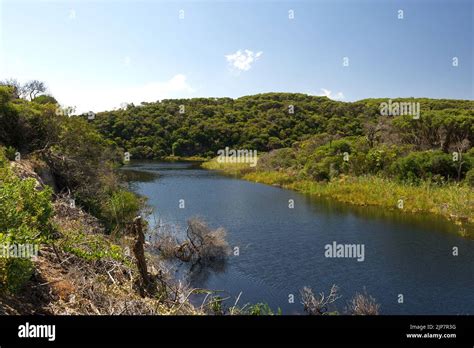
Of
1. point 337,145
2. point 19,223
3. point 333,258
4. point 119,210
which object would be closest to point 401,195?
point 333,258

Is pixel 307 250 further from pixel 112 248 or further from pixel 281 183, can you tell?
pixel 281 183

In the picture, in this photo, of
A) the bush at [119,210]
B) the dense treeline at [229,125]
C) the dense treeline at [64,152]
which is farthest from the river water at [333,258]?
the dense treeline at [229,125]

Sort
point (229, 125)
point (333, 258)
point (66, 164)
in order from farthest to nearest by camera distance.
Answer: point (229, 125), point (66, 164), point (333, 258)

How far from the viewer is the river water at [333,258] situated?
49.2ft

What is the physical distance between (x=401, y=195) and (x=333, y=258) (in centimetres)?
1527

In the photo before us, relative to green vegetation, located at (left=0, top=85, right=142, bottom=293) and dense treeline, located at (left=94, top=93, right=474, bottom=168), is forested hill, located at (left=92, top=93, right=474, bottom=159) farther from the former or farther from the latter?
green vegetation, located at (left=0, top=85, right=142, bottom=293)

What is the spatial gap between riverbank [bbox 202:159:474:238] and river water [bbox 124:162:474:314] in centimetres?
120

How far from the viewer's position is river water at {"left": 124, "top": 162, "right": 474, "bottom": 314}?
590 inches

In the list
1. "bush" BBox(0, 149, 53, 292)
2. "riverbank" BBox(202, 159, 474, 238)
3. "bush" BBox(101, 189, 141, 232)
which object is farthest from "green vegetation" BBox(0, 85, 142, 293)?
"riverbank" BBox(202, 159, 474, 238)

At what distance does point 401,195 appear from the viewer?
31953mm

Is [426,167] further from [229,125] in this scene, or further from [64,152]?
[229,125]

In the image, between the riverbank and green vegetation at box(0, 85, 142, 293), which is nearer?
Result: green vegetation at box(0, 85, 142, 293)
